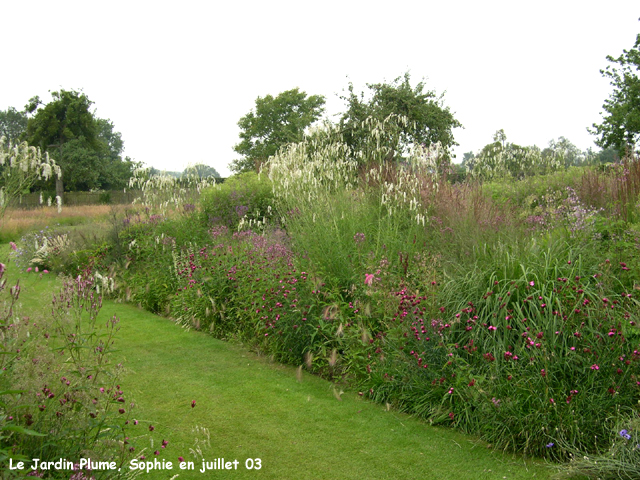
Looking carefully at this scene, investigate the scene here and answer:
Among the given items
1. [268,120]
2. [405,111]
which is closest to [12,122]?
[268,120]

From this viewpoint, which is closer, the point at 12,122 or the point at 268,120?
the point at 268,120

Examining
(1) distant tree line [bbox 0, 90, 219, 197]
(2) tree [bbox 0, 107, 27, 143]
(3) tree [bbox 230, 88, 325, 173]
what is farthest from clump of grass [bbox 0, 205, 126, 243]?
(2) tree [bbox 0, 107, 27, 143]

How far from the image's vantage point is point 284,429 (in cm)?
370

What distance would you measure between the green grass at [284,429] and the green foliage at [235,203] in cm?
466

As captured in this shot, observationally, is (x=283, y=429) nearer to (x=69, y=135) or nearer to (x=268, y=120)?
(x=69, y=135)

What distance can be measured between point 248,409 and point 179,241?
491cm

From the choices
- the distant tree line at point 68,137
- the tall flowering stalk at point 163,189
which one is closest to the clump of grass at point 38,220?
the tall flowering stalk at point 163,189

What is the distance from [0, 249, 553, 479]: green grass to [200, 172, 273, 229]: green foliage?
4.66m

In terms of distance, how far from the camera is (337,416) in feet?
12.8

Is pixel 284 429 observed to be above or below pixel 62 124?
below

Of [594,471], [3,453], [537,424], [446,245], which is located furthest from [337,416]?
[3,453]

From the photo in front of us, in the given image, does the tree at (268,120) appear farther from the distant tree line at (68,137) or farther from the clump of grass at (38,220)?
the clump of grass at (38,220)

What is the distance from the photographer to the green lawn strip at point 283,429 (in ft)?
10.3

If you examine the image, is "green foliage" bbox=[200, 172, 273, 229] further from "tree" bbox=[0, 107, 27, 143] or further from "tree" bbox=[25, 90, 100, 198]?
"tree" bbox=[0, 107, 27, 143]
